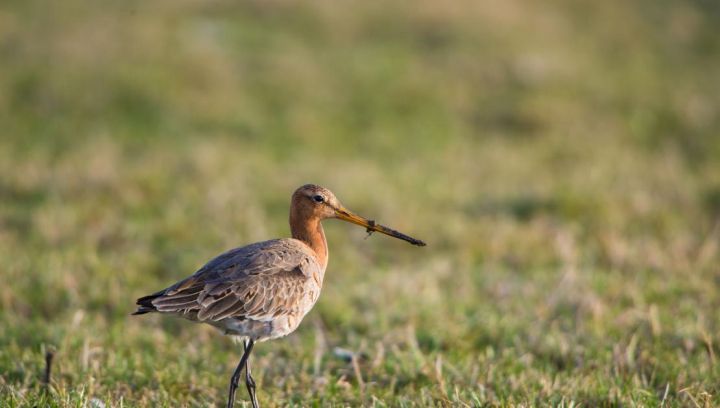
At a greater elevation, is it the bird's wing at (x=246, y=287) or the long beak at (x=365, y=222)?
the long beak at (x=365, y=222)

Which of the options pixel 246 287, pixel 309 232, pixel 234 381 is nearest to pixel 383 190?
pixel 309 232

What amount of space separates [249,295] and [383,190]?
5617mm

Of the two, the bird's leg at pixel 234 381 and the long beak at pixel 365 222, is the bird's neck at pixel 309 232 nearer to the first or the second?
the long beak at pixel 365 222

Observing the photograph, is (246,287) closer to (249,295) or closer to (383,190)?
(249,295)

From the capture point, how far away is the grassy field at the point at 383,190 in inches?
221

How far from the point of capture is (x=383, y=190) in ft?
34.0

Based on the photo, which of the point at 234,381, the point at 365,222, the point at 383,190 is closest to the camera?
the point at 234,381

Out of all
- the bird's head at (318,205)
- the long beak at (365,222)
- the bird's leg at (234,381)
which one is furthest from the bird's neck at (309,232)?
the bird's leg at (234,381)

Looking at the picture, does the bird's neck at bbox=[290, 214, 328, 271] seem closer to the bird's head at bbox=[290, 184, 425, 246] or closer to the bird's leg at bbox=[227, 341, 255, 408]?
the bird's head at bbox=[290, 184, 425, 246]

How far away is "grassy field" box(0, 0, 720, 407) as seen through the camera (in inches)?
221

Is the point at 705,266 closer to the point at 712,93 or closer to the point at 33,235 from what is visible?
the point at 33,235

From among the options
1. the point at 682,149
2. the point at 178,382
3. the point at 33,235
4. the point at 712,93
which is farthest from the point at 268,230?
the point at 712,93

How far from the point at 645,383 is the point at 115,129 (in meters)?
8.88

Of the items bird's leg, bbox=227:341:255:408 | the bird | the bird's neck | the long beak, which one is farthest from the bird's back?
the long beak
